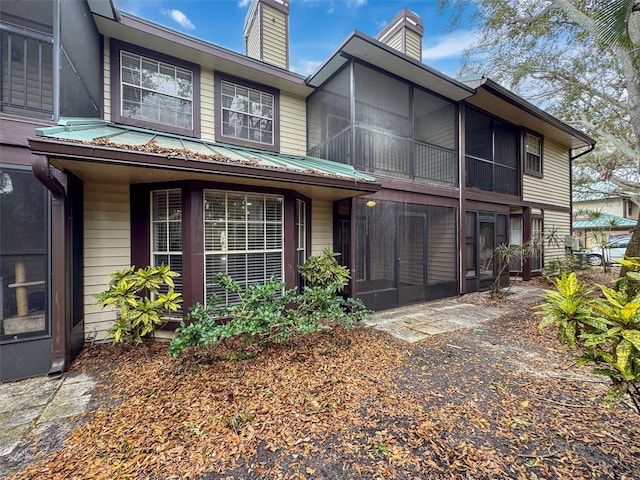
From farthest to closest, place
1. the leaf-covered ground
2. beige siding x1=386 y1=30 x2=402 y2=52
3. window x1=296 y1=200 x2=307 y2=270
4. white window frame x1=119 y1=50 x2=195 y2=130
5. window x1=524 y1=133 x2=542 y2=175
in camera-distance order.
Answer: window x1=524 y1=133 x2=542 y2=175 < beige siding x1=386 y1=30 x2=402 y2=52 < window x1=296 y1=200 x2=307 y2=270 < white window frame x1=119 y1=50 x2=195 y2=130 < the leaf-covered ground

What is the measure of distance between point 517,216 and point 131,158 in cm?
1193

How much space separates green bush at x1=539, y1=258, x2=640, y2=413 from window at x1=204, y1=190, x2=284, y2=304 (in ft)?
13.3

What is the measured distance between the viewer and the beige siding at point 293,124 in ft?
22.4

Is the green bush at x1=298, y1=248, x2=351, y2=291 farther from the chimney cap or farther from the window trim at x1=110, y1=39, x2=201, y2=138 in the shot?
the chimney cap

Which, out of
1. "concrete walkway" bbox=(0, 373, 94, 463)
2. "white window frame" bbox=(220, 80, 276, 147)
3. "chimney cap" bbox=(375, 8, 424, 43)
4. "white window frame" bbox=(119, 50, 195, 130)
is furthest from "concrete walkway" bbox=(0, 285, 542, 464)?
"chimney cap" bbox=(375, 8, 424, 43)

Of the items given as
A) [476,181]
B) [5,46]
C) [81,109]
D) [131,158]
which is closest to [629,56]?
[476,181]

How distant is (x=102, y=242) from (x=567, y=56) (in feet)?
53.0

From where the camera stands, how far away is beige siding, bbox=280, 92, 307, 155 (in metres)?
6.81

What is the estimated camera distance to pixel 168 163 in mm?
3551

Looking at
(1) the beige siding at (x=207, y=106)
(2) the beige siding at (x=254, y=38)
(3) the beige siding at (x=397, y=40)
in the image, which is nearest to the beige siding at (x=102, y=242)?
(1) the beige siding at (x=207, y=106)

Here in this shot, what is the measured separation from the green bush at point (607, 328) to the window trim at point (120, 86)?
642 cm

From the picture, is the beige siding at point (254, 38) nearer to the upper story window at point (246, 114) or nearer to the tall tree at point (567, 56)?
the upper story window at point (246, 114)

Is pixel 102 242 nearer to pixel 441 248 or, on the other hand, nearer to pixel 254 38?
pixel 254 38

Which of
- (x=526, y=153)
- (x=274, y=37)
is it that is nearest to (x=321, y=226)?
(x=274, y=37)
